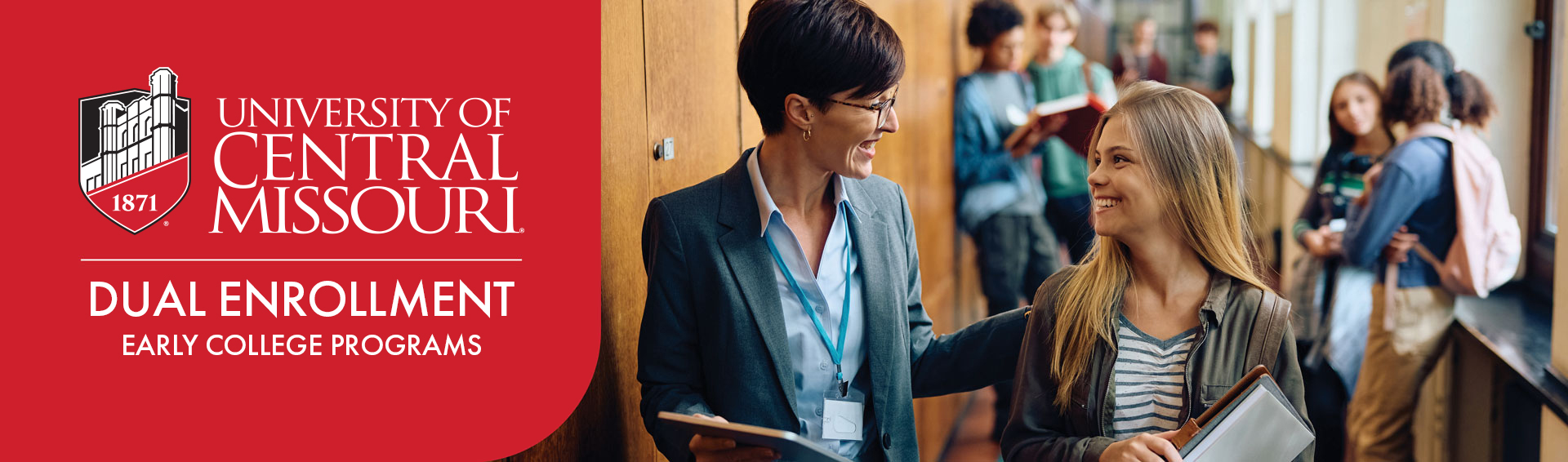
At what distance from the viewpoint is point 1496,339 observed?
3.33 meters

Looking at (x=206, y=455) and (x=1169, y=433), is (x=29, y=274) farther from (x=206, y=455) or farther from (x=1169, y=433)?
(x=1169, y=433)

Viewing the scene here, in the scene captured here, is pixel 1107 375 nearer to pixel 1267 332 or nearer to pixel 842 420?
pixel 1267 332

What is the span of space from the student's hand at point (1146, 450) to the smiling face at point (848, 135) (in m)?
0.47

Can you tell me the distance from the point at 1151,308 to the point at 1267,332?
0.14 metres

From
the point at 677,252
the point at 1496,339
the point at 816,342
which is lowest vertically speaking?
the point at 1496,339

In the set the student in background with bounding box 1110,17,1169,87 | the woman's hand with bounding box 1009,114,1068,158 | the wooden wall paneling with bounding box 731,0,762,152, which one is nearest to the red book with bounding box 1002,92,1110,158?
the woman's hand with bounding box 1009,114,1068,158

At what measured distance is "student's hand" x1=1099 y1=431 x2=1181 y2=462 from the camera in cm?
122

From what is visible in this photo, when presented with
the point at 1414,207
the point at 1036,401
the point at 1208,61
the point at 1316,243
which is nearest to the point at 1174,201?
the point at 1036,401

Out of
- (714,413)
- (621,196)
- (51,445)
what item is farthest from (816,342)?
Result: (51,445)

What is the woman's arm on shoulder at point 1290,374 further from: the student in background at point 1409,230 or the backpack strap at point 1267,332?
the student in background at point 1409,230

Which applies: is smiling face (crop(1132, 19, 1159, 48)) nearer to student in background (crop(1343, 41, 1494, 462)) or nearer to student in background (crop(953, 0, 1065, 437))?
student in background (crop(953, 0, 1065, 437))

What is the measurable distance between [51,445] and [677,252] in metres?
0.69

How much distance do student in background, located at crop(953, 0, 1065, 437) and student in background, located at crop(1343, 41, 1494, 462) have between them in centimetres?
124

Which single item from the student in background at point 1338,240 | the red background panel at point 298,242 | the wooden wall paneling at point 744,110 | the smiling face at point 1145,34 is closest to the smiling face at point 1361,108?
the student in background at point 1338,240
